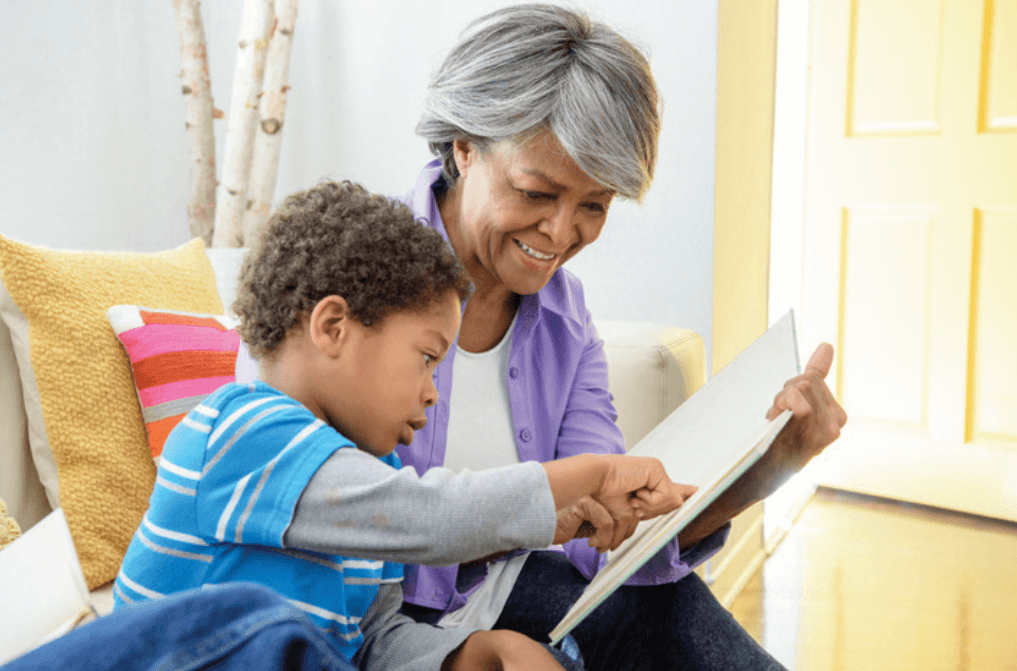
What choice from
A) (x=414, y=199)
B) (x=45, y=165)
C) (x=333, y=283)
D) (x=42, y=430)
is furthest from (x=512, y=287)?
(x=45, y=165)

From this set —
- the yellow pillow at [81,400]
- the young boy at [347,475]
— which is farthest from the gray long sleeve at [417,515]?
the yellow pillow at [81,400]

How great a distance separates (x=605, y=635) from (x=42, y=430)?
87cm

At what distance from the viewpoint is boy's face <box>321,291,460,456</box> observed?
32.5 inches

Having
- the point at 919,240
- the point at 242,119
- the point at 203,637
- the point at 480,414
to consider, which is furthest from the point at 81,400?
the point at 919,240

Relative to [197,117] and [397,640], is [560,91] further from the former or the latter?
[197,117]

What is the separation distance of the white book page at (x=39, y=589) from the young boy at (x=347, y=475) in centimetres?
25

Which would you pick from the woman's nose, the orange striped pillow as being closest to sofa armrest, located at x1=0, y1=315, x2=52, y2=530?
the orange striped pillow

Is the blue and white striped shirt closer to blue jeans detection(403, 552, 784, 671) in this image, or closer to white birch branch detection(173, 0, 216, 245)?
blue jeans detection(403, 552, 784, 671)

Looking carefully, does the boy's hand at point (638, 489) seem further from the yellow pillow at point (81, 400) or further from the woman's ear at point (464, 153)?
the yellow pillow at point (81, 400)

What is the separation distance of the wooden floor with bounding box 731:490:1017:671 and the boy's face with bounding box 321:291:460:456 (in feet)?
5.26

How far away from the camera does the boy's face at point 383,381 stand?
83 cm

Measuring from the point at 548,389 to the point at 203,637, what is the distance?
878 millimetres

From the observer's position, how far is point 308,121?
8.18 feet

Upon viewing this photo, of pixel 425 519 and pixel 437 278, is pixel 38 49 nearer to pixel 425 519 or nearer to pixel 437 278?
pixel 437 278
